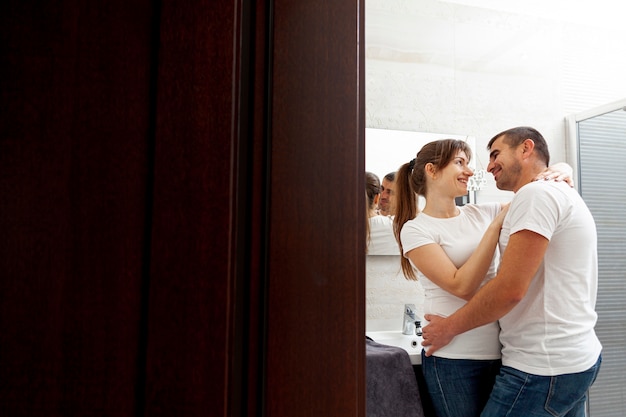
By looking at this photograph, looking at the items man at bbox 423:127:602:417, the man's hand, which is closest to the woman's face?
man at bbox 423:127:602:417

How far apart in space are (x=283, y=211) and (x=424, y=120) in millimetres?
1822

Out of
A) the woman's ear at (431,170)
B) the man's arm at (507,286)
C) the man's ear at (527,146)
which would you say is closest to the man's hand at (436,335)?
the man's arm at (507,286)

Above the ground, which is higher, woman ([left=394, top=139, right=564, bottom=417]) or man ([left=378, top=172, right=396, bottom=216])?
man ([left=378, top=172, right=396, bottom=216])

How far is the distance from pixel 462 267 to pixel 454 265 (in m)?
0.06

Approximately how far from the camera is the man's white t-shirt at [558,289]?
107 cm

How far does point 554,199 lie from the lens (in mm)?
1088

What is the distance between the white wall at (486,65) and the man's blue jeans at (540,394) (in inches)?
33.9

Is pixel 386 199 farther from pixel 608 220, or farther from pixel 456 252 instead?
pixel 608 220

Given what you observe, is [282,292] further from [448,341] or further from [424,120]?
[424,120]

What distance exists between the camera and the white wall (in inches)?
81.0

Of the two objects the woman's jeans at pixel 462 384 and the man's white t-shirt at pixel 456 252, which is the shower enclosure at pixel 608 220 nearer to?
the man's white t-shirt at pixel 456 252

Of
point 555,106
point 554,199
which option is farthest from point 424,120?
point 554,199

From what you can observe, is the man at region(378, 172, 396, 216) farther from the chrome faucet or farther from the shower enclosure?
the shower enclosure

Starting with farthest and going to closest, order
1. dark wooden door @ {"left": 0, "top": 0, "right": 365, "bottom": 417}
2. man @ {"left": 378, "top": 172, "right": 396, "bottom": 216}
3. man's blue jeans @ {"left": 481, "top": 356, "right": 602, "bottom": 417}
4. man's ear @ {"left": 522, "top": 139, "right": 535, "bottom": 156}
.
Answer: man @ {"left": 378, "top": 172, "right": 396, "bottom": 216}, man's ear @ {"left": 522, "top": 139, "right": 535, "bottom": 156}, man's blue jeans @ {"left": 481, "top": 356, "right": 602, "bottom": 417}, dark wooden door @ {"left": 0, "top": 0, "right": 365, "bottom": 417}
